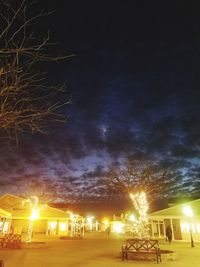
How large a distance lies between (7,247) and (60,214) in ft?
93.5

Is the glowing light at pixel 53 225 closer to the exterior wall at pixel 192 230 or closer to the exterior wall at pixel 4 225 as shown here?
the exterior wall at pixel 4 225

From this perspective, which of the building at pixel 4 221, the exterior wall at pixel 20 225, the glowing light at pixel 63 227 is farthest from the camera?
the glowing light at pixel 63 227

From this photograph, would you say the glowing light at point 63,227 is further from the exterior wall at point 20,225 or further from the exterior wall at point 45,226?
the exterior wall at point 20,225

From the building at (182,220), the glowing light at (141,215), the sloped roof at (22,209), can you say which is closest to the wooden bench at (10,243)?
the glowing light at (141,215)

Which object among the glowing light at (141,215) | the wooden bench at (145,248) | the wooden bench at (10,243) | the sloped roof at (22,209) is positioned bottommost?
the wooden bench at (145,248)

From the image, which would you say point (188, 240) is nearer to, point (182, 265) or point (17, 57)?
point (182, 265)

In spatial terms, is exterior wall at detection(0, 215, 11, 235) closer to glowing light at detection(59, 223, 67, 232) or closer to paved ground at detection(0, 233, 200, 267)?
glowing light at detection(59, 223, 67, 232)

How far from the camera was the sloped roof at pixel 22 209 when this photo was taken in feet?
160

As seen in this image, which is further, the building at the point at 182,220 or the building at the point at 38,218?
the building at the point at 38,218

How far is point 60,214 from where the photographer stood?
49.8m

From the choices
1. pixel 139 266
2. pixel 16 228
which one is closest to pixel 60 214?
pixel 16 228

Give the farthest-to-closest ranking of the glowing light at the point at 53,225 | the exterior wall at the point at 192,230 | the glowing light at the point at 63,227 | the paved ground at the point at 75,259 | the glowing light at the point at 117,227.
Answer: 1. the glowing light at the point at 117,227
2. the glowing light at the point at 63,227
3. the glowing light at the point at 53,225
4. the exterior wall at the point at 192,230
5. the paved ground at the point at 75,259

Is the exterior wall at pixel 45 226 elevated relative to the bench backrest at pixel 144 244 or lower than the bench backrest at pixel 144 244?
elevated

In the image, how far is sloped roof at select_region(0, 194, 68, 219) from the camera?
48672mm
